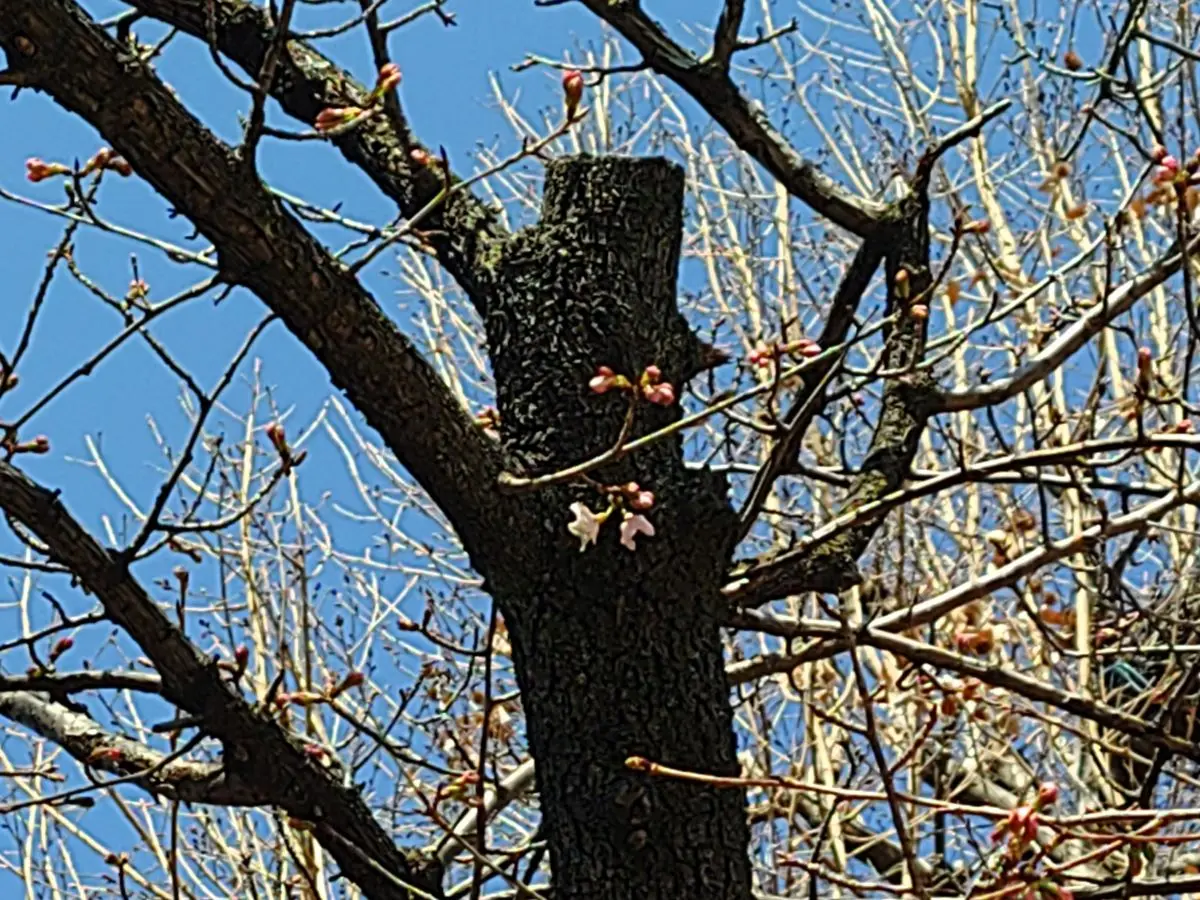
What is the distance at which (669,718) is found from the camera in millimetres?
1519

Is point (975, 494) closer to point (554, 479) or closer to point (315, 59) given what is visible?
point (315, 59)

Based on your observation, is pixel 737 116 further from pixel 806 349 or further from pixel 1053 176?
pixel 1053 176

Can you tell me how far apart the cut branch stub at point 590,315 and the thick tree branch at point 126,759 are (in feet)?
1.73

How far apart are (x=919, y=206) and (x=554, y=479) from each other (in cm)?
92

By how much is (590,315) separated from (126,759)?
0.81 m

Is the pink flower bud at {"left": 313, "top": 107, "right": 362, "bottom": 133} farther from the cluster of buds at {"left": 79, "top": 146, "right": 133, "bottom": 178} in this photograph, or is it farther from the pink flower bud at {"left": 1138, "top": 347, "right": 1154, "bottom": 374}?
the pink flower bud at {"left": 1138, "top": 347, "right": 1154, "bottom": 374}

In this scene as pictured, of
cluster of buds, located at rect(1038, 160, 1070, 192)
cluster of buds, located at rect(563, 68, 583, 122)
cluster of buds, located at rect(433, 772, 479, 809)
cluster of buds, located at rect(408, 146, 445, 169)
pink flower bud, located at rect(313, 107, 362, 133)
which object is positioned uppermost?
Answer: cluster of buds, located at rect(1038, 160, 1070, 192)

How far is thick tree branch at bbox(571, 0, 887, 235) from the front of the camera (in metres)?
2.02

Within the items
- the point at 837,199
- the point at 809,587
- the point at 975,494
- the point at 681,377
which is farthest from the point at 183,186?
the point at 975,494

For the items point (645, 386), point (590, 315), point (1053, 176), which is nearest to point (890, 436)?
point (590, 315)

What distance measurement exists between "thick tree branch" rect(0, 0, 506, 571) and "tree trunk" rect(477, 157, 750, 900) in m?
0.10

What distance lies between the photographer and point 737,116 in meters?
2.08

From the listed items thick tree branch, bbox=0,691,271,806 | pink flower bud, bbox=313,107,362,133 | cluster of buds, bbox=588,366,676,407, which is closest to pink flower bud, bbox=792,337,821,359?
cluster of buds, bbox=588,366,676,407

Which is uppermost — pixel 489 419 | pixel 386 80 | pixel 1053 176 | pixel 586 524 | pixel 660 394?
pixel 1053 176
